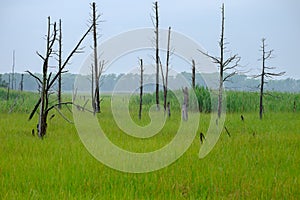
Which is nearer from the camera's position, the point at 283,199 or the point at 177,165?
the point at 283,199

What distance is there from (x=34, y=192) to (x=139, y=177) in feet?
4.71

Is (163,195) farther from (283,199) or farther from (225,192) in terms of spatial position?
(283,199)

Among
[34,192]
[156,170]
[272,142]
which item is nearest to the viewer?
[34,192]

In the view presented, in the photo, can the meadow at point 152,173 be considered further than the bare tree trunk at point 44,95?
No

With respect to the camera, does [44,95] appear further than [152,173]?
Yes

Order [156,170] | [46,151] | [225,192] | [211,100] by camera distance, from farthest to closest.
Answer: [211,100] < [46,151] < [156,170] < [225,192]

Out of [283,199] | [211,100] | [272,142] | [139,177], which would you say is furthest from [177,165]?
[211,100]

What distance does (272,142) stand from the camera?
8555mm

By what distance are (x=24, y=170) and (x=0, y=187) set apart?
797 millimetres

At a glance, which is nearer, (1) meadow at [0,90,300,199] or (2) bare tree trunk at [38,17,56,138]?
(1) meadow at [0,90,300,199]

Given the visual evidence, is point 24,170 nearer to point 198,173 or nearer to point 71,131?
point 198,173

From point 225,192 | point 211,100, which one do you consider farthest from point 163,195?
point 211,100

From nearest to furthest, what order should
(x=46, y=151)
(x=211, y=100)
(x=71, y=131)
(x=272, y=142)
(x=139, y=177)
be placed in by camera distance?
(x=139, y=177)
(x=46, y=151)
(x=272, y=142)
(x=71, y=131)
(x=211, y=100)

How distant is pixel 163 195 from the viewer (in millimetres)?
4727
